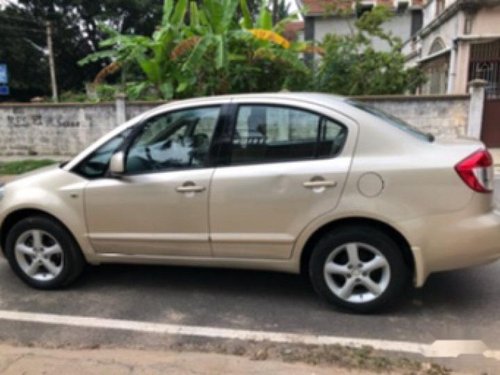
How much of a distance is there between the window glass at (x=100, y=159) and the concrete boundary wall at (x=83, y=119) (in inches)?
354

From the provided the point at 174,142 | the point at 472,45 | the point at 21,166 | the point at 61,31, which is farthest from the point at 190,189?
the point at 61,31

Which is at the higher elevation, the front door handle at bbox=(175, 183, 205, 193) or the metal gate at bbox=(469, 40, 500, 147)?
the metal gate at bbox=(469, 40, 500, 147)

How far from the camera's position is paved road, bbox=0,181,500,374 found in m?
3.44

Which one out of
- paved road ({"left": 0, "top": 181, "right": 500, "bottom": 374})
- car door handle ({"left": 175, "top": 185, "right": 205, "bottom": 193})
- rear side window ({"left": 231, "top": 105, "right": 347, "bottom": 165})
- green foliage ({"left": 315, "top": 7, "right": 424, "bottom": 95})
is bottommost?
paved road ({"left": 0, "top": 181, "right": 500, "bottom": 374})

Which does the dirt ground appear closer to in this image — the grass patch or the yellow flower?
the grass patch

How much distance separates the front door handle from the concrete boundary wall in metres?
9.34

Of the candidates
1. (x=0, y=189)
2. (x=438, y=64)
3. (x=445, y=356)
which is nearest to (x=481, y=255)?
(x=445, y=356)

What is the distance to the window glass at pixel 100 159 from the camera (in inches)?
159

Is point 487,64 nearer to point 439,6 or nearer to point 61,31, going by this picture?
point 439,6

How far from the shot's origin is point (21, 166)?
40.9 feet

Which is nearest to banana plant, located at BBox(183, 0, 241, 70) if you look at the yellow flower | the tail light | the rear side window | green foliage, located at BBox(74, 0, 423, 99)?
green foliage, located at BBox(74, 0, 423, 99)

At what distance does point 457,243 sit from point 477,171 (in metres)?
0.52

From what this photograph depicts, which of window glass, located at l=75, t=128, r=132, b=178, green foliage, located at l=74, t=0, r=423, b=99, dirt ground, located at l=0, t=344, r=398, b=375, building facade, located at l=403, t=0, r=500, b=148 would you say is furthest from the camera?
building facade, located at l=403, t=0, r=500, b=148

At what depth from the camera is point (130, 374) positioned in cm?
285
